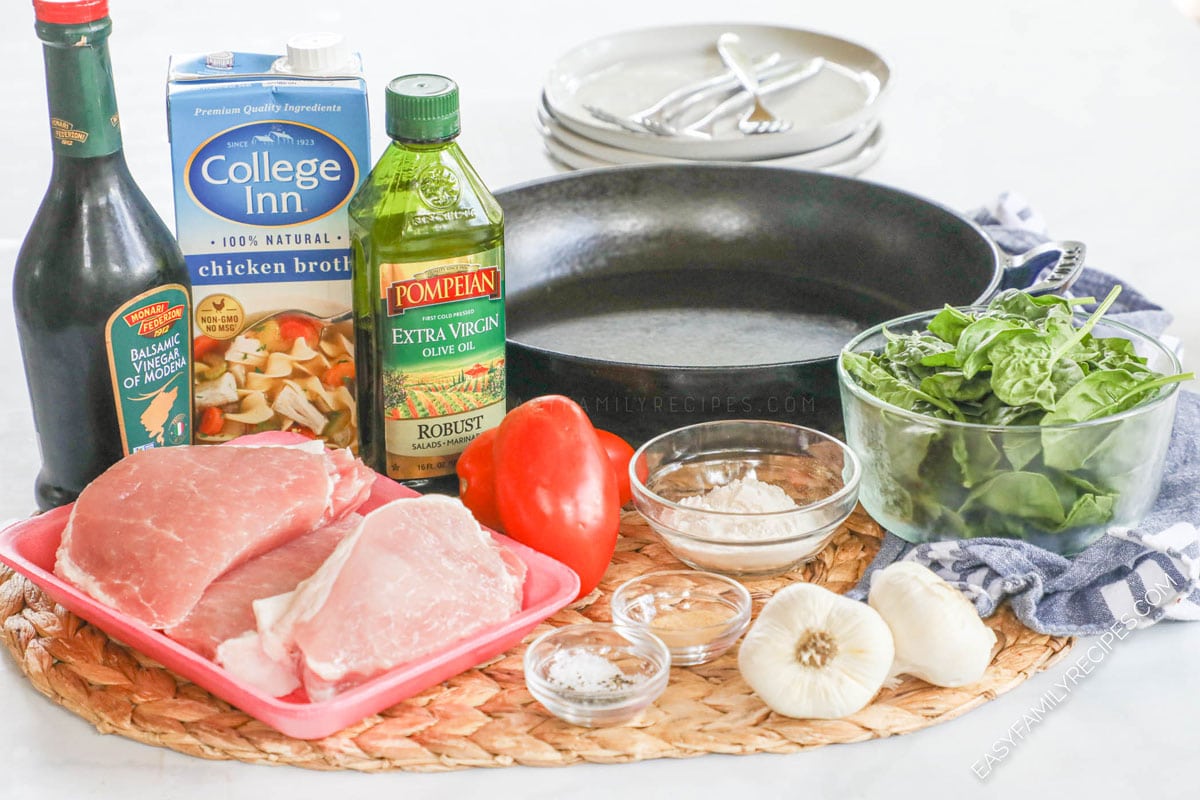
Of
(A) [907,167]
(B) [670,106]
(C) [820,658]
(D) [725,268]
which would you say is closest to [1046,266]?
(D) [725,268]

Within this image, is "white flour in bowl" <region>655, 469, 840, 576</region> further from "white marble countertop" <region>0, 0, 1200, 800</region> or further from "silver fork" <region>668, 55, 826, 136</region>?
"silver fork" <region>668, 55, 826, 136</region>

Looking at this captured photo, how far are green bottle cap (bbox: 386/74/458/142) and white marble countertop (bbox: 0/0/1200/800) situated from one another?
1.80 ft

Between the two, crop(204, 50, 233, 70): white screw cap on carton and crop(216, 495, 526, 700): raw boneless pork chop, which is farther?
crop(204, 50, 233, 70): white screw cap on carton

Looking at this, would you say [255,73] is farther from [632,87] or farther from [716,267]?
[632,87]

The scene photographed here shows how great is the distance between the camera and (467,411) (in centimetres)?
133

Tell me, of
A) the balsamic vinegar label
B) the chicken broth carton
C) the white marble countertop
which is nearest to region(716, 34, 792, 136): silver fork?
the white marble countertop

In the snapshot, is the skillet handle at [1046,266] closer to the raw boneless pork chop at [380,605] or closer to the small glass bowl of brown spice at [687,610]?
the small glass bowl of brown spice at [687,610]

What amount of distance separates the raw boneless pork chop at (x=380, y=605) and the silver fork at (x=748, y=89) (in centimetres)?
109

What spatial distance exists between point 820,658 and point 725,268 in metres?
0.79

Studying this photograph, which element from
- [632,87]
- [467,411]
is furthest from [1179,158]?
[467,411]

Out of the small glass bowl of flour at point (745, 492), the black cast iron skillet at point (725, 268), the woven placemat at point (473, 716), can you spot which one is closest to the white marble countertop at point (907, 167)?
the woven placemat at point (473, 716)

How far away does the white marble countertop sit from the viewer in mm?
1046

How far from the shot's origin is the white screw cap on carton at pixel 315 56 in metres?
1.25

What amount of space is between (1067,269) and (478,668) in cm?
79
